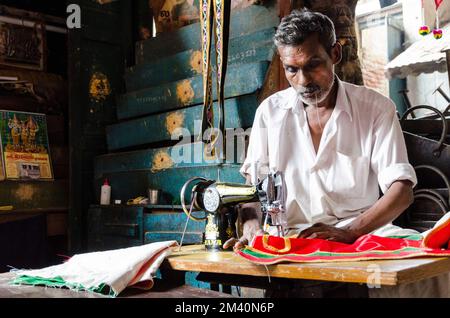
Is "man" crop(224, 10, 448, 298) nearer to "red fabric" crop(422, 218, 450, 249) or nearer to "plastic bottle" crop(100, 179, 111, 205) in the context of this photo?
"red fabric" crop(422, 218, 450, 249)

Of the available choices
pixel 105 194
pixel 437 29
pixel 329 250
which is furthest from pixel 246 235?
pixel 105 194

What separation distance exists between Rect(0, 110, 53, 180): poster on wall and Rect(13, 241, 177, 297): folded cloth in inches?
97.5

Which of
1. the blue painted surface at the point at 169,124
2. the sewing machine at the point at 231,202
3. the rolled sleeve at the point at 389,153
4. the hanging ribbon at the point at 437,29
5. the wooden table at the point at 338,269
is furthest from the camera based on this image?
the blue painted surface at the point at 169,124

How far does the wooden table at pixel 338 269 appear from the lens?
1.48m

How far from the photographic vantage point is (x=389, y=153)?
7.91 feet

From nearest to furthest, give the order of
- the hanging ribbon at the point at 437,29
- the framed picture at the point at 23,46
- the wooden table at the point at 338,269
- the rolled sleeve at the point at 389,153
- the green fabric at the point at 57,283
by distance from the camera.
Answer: the wooden table at the point at 338,269 < the green fabric at the point at 57,283 < the rolled sleeve at the point at 389,153 < the hanging ribbon at the point at 437,29 < the framed picture at the point at 23,46

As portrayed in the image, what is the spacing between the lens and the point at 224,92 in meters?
3.65

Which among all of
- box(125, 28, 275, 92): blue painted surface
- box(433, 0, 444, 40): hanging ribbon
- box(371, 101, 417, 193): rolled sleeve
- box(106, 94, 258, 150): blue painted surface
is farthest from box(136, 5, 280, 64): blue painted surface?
box(371, 101, 417, 193): rolled sleeve

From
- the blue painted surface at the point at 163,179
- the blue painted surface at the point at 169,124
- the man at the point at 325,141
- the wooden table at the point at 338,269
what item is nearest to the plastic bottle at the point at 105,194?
the blue painted surface at the point at 163,179

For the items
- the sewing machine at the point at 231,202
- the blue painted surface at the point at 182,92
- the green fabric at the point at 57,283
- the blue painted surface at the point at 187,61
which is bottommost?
the green fabric at the point at 57,283

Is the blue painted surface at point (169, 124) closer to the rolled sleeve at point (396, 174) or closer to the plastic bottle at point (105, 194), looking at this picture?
the plastic bottle at point (105, 194)

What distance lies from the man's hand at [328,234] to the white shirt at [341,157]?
45 centimetres

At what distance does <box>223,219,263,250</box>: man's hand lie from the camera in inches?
88.2
